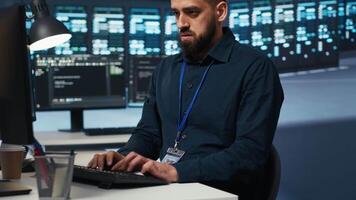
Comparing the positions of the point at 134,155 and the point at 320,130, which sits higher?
the point at 134,155

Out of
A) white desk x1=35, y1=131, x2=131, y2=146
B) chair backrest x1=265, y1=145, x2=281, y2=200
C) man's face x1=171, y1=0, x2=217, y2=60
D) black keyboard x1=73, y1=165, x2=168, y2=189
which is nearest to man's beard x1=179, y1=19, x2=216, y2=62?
man's face x1=171, y1=0, x2=217, y2=60

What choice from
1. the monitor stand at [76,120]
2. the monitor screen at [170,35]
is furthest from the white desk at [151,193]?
the monitor screen at [170,35]

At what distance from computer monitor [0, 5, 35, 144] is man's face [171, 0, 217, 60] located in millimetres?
747

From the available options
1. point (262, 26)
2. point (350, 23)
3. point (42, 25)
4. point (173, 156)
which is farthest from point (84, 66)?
point (173, 156)

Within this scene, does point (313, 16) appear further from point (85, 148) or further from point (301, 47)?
point (85, 148)

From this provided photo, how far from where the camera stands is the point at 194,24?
7.61 ft

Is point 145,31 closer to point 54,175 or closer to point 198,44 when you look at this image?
point 198,44

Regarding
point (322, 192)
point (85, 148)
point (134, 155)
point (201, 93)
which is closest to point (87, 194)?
point (134, 155)

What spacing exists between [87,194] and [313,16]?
264cm

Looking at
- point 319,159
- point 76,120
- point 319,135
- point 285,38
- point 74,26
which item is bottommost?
point 319,159

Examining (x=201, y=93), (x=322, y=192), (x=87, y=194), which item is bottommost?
(x=322, y=192)

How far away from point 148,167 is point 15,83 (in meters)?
0.46

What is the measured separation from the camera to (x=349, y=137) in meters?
3.83

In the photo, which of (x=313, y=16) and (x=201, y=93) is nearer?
(x=201, y=93)
